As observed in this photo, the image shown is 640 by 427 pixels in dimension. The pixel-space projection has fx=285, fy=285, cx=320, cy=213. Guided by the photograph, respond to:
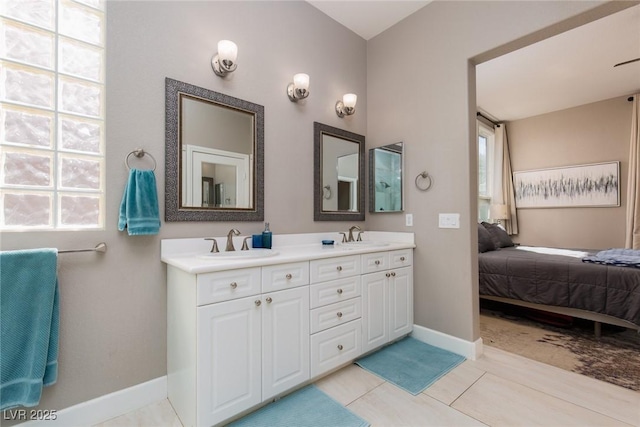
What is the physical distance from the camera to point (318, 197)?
99.0 inches

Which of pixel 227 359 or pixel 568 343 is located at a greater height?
pixel 227 359

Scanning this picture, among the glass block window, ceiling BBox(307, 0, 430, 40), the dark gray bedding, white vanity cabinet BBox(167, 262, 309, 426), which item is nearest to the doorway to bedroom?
the dark gray bedding

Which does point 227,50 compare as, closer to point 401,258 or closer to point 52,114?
point 52,114

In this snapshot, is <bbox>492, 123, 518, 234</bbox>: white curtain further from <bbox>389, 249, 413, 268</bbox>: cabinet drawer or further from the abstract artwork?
<bbox>389, 249, 413, 268</bbox>: cabinet drawer

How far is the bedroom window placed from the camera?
5.27 m

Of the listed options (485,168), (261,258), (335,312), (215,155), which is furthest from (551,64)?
(261,258)

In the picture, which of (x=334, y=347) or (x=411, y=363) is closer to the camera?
(x=334, y=347)

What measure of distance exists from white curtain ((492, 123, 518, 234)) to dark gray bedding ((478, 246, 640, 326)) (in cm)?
247

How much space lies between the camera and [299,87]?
2299mm

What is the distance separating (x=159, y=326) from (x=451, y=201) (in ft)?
7.46

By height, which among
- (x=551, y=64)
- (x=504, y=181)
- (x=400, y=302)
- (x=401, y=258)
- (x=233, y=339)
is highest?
(x=551, y=64)

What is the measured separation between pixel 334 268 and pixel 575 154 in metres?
5.33

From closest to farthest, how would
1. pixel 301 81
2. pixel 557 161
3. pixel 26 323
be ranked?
pixel 26 323
pixel 301 81
pixel 557 161

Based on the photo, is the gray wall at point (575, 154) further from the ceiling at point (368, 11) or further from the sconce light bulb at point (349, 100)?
the sconce light bulb at point (349, 100)
